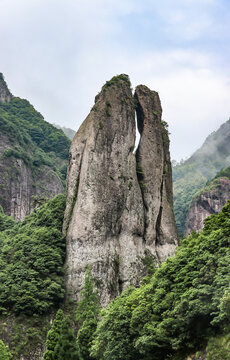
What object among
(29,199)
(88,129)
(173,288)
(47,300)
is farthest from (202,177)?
(173,288)

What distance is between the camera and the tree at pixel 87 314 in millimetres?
25922

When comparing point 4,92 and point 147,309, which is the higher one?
point 4,92

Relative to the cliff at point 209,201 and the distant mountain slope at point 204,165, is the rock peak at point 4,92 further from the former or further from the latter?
the distant mountain slope at point 204,165

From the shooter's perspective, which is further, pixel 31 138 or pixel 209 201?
pixel 31 138

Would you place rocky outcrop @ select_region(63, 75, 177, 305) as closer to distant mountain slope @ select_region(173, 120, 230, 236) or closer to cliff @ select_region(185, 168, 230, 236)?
cliff @ select_region(185, 168, 230, 236)

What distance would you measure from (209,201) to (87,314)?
1839 inches

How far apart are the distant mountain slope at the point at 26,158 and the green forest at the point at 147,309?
22932 mm

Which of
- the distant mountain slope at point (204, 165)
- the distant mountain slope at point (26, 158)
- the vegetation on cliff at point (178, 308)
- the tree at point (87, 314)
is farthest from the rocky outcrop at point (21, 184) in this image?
the distant mountain slope at point (204, 165)

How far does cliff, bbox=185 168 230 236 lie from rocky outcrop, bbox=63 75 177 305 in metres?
26.5

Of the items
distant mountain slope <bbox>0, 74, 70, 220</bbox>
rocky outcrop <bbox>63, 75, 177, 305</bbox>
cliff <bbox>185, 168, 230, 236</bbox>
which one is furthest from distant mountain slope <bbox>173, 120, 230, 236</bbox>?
rocky outcrop <bbox>63, 75, 177, 305</bbox>

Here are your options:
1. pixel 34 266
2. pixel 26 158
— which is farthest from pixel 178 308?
pixel 26 158

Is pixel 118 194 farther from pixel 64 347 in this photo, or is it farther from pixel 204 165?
pixel 204 165

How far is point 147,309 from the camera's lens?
2227 centimetres

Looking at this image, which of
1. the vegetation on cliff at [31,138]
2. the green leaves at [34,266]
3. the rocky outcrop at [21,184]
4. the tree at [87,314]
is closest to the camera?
the tree at [87,314]
